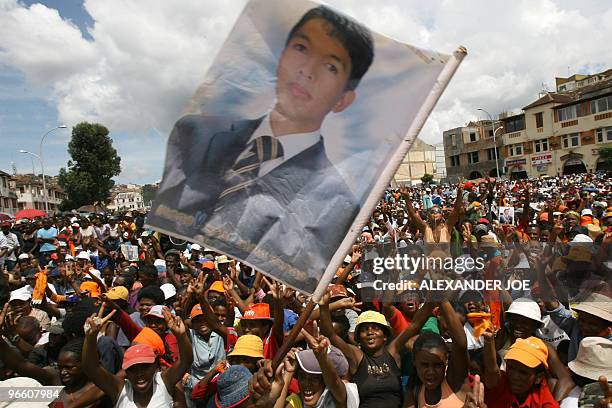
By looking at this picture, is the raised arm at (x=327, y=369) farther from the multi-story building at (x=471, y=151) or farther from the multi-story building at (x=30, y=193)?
the multi-story building at (x=30, y=193)

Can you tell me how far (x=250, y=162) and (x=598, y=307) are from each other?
260 cm

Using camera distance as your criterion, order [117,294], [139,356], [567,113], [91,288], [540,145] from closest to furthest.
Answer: [139,356] → [117,294] → [91,288] → [567,113] → [540,145]

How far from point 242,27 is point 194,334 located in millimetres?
2731

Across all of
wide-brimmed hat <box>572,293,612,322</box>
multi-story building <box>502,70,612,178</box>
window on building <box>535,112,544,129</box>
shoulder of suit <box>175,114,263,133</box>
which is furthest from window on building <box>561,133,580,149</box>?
shoulder of suit <box>175,114,263,133</box>

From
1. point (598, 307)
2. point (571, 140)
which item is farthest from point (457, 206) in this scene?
point (571, 140)

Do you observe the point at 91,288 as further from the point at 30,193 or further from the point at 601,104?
the point at 30,193

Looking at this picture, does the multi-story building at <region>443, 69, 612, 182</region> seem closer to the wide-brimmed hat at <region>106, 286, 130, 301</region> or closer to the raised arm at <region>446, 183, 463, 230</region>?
the raised arm at <region>446, 183, 463, 230</region>

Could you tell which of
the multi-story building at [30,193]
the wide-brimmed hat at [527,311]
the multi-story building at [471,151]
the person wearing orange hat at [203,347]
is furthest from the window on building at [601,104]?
the multi-story building at [30,193]

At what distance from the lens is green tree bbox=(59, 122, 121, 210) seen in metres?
51.0

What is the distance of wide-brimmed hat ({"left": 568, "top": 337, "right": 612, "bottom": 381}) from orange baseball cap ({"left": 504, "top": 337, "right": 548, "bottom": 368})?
0.17 meters

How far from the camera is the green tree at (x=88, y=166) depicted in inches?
2008

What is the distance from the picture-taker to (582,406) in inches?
107

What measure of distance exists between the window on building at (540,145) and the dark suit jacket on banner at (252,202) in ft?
187

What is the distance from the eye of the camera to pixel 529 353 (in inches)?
116
